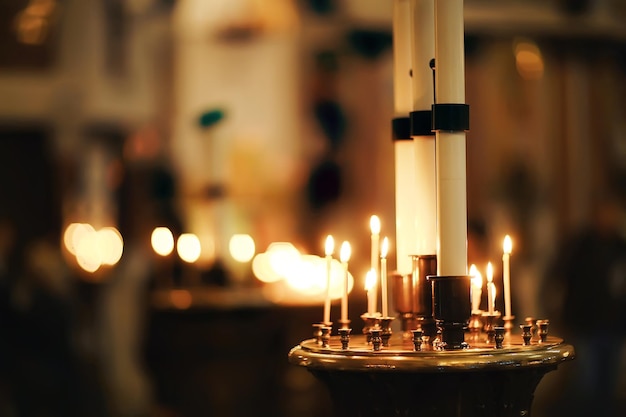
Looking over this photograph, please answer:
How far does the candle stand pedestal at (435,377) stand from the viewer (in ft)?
7.29

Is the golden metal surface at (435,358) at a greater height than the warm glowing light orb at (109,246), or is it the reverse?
Result: the warm glowing light orb at (109,246)

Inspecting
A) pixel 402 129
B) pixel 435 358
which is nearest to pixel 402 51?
pixel 402 129

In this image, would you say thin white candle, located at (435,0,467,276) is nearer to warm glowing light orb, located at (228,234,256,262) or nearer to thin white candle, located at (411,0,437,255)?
thin white candle, located at (411,0,437,255)

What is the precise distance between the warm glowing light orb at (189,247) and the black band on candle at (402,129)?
5797 millimetres

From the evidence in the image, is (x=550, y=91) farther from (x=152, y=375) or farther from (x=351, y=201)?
(x=152, y=375)

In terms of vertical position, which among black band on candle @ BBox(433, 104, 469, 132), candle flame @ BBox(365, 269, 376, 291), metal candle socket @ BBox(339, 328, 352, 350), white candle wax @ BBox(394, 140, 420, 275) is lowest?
metal candle socket @ BBox(339, 328, 352, 350)

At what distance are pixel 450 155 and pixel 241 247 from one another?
6.36 meters

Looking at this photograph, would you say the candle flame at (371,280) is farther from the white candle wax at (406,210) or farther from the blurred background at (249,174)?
the blurred background at (249,174)

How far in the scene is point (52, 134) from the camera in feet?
28.1

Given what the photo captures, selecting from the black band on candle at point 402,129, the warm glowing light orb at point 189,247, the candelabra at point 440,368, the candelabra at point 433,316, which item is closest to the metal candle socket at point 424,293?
the candelabra at point 433,316

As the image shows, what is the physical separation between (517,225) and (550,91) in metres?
1.22

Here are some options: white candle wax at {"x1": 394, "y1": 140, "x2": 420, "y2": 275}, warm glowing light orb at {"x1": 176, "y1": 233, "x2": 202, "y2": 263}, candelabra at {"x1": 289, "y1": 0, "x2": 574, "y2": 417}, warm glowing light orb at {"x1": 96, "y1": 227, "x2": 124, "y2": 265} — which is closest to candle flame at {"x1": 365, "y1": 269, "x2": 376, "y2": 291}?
candelabra at {"x1": 289, "y1": 0, "x2": 574, "y2": 417}

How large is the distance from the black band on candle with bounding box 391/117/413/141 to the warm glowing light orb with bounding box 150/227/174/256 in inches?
230

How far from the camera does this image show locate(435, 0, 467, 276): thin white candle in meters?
2.43
